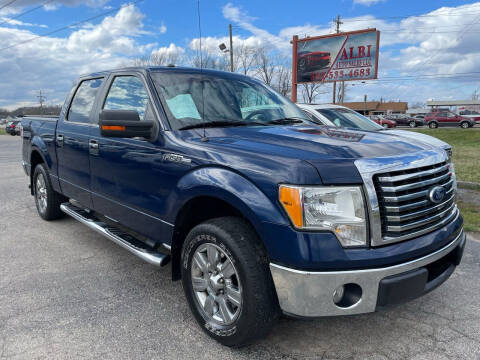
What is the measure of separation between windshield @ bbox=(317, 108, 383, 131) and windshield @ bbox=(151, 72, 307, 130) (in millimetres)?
4277

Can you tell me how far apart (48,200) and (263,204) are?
4.11 meters

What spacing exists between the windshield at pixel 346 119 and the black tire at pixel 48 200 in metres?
5.15

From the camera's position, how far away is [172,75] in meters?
3.42

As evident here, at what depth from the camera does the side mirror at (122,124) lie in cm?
283

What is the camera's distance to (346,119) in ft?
26.2

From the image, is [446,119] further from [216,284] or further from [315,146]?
[216,284]

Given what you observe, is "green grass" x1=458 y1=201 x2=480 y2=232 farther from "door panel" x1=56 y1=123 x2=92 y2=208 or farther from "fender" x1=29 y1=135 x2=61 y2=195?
"fender" x1=29 y1=135 x2=61 y2=195

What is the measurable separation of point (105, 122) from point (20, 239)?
280cm

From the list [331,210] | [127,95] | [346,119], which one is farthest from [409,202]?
[346,119]

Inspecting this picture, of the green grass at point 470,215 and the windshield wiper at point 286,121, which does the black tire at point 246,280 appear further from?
the green grass at point 470,215

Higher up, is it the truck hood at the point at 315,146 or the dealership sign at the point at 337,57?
the dealership sign at the point at 337,57

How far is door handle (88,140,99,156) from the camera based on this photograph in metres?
3.73

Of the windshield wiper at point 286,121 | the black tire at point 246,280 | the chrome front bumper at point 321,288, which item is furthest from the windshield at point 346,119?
the chrome front bumper at point 321,288

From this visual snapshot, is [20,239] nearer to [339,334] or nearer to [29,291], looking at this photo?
[29,291]
